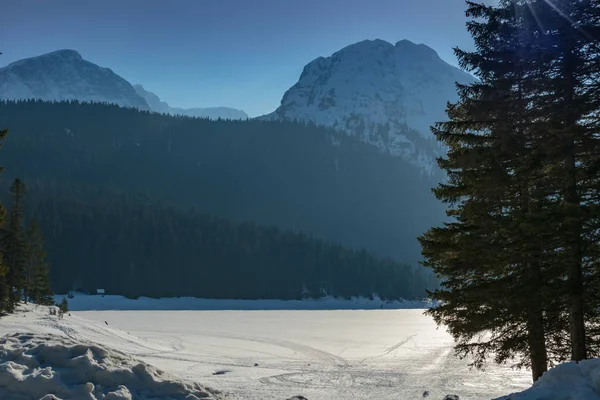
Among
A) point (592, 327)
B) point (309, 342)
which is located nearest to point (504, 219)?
point (592, 327)

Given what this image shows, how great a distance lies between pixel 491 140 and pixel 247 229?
133 m

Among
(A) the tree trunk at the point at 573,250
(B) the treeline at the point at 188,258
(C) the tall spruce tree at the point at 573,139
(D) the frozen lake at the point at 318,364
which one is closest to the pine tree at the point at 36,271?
(D) the frozen lake at the point at 318,364

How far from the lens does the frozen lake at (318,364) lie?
853 inches

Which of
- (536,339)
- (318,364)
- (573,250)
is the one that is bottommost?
(318,364)

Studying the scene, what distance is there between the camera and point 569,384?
8438 millimetres

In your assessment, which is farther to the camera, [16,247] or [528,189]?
[16,247]

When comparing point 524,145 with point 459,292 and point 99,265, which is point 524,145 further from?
point 99,265


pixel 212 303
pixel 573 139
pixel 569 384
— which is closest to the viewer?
pixel 569 384

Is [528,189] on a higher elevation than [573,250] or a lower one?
higher

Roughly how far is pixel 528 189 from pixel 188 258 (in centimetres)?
12133

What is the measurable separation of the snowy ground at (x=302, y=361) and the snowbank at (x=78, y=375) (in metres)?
7.63

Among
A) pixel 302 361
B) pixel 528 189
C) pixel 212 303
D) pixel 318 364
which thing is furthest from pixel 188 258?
pixel 528 189

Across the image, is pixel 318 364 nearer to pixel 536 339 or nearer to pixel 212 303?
pixel 536 339

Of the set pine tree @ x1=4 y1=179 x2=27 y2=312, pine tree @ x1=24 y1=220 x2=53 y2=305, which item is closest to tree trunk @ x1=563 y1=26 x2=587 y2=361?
pine tree @ x1=4 y1=179 x2=27 y2=312
